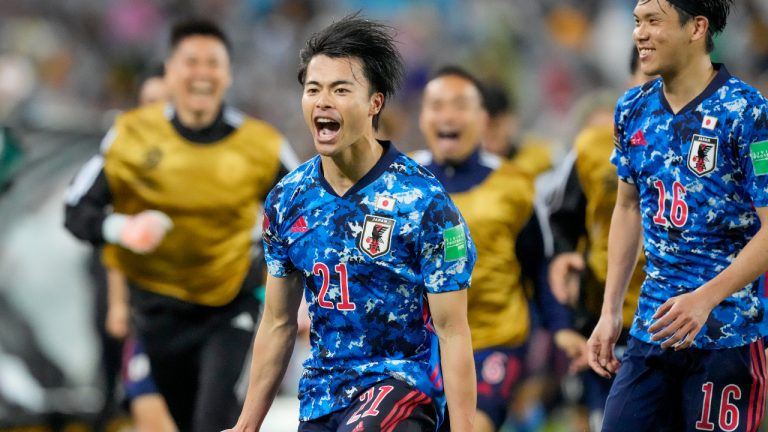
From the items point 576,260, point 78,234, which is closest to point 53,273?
point 78,234

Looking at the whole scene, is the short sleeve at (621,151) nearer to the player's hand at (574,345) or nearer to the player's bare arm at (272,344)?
the player's bare arm at (272,344)

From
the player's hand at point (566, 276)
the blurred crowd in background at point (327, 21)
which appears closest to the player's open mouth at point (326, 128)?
the player's hand at point (566, 276)

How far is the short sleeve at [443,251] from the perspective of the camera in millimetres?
4398

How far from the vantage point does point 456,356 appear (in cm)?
436

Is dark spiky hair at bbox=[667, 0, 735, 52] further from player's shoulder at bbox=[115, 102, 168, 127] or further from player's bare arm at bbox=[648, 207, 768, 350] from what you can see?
player's shoulder at bbox=[115, 102, 168, 127]

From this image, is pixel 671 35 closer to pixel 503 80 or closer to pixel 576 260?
pixel 576 260

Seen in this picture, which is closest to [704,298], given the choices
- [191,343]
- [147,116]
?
[191,343]

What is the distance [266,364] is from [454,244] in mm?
794

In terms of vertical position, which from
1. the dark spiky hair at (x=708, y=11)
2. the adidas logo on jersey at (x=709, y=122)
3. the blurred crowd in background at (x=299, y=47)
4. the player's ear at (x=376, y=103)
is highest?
the blurred crowd in background at (x=299, y=47)

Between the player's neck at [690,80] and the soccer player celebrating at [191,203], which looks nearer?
Result: the player's neck at [690,80]

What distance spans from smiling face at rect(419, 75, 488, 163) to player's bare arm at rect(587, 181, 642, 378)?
7.76ft

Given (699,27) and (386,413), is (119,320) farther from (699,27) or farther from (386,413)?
(699,27)

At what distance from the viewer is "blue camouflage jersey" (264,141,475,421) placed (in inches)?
175

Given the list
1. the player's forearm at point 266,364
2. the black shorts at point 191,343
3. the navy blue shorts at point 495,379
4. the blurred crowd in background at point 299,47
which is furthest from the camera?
the blurred crowd in background at point 299,47
